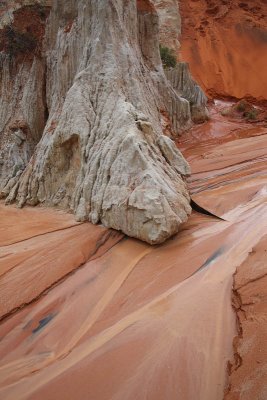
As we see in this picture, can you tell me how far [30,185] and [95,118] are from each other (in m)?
1.04

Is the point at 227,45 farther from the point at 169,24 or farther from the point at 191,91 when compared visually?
the point at 191,91

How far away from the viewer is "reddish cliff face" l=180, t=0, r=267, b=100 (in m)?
13.9

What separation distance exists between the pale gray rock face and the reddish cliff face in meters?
8.61

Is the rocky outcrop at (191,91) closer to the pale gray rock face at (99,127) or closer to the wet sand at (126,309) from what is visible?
the pale gray rock face at (99,127)

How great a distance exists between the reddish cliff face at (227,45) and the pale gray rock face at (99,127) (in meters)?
8.61

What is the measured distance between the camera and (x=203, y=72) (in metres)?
14.6

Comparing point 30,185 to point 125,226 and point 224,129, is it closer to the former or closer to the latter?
point 125,226

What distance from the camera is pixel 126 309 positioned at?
2209 millimetres

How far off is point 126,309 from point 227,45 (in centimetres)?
1542

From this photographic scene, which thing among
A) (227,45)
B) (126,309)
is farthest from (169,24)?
(126,309)

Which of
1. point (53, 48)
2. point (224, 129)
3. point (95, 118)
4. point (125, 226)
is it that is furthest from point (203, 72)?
point (125, 226)

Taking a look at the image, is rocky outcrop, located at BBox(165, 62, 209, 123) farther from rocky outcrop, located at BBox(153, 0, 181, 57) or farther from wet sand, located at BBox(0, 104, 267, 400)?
rocky outcrop, located at BBox(153, 0, 181, 57)

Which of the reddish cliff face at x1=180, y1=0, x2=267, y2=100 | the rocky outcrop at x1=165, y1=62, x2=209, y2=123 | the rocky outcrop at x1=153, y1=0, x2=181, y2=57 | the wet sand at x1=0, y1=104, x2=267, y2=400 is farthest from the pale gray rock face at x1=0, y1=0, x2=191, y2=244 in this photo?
the reddish cliff face at x1=180, y1=0, x2=267, y2=100

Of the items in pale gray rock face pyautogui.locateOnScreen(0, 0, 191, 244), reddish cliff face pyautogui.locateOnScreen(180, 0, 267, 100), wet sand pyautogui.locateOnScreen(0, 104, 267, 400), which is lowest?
wet sand pyautogui.locateOnScreen(0, 104, 267, 400)
